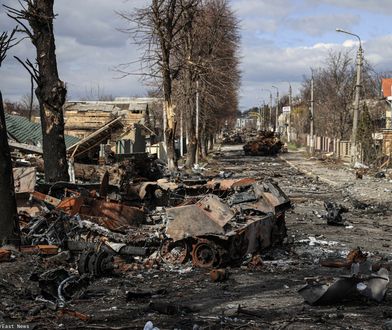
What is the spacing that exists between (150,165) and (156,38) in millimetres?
8734

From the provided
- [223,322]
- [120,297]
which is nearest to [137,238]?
[120,297]

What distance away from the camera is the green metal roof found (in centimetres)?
2900

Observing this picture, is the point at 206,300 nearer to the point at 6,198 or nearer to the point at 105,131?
the point at 6,198

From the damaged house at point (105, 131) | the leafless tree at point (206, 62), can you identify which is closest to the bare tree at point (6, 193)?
the damaged house at point (105, 131)

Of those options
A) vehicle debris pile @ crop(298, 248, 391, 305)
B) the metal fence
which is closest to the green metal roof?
vehicle debris pile @ crop(298, 248, 391, 305)

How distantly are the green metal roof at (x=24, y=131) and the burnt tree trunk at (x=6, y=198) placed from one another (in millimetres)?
19028

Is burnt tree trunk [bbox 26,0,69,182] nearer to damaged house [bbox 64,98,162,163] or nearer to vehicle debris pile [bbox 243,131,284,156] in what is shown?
damaged house [bbox 64,98,162,163]

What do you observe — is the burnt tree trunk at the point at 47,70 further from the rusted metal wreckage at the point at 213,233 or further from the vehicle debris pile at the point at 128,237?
the rusted metal wreckage at the point at 213,233

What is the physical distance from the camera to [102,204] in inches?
511

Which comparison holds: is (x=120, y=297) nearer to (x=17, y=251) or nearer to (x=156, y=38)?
(x=17, y=251)

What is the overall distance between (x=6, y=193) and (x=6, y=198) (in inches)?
3.3

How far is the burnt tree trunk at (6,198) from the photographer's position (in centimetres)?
987

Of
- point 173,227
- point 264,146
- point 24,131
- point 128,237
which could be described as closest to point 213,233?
point 173,227

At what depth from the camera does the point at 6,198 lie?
999 centimetres
